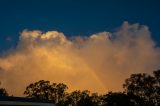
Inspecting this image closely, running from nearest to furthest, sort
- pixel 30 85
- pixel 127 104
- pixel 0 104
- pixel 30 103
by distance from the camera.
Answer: pixel 0 104 → pixel 30 103 → pixel 127 104 → pixel 30 85

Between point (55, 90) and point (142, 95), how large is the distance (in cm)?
2893

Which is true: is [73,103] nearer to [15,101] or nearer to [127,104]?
[127,104]

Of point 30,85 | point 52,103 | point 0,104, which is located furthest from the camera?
point 30,85

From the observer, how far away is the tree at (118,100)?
101000 millimetres

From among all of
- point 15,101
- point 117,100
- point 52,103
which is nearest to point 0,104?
point 15,101

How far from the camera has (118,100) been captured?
101 metres

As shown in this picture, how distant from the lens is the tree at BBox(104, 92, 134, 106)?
101 m

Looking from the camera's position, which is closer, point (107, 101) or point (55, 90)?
point (107, 101)

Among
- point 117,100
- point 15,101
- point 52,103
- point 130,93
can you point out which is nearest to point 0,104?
point 15,101

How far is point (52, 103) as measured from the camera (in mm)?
53938

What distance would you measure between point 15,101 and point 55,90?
7137cm

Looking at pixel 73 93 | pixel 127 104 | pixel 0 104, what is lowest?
pixel 0 104

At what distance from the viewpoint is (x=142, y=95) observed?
11006 cm

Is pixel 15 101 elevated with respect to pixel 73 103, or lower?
lower
